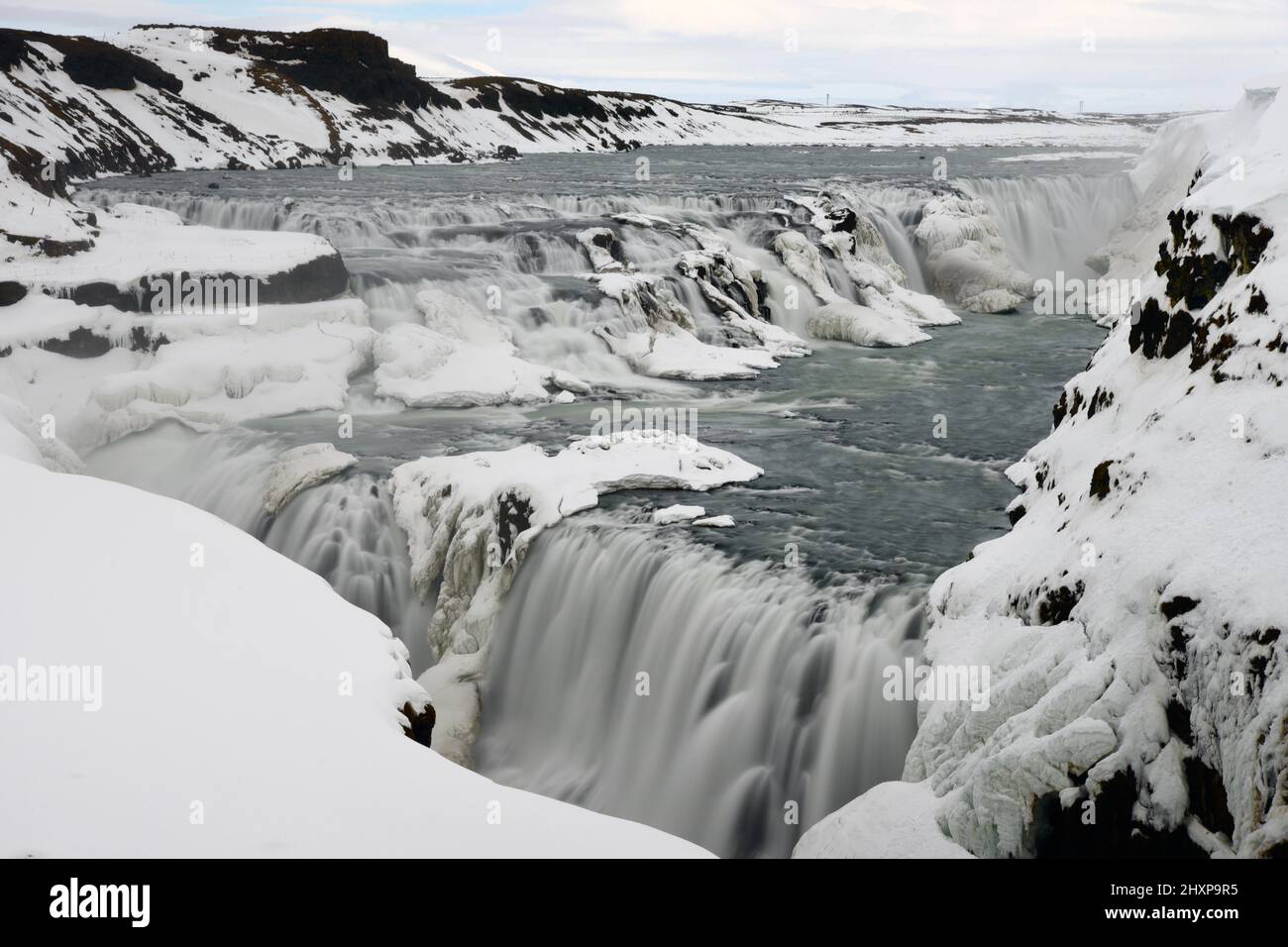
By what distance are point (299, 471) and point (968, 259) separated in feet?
62.6

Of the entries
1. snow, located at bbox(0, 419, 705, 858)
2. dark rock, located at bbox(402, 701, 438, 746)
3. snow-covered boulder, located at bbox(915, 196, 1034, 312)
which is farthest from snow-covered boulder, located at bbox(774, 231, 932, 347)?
dark rock, located at bbox(402, 701, 438, 746)

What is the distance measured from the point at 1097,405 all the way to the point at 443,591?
6811 millimetres

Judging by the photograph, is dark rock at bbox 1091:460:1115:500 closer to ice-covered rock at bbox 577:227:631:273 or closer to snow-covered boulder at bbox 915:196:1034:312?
ice-covered rock at bbox 577:227:631:273

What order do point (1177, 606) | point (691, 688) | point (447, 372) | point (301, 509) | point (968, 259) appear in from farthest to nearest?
point (968, 259), point (447, 372), point (301, 509), point (691, 688), point (1177, 606)

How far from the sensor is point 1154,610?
6055mm

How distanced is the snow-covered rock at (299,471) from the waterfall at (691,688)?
12.1 feet

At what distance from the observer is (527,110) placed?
68.8 metres

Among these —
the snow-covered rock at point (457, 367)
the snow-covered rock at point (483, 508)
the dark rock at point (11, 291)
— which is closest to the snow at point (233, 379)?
the snow-covered rock at point (457, 367)

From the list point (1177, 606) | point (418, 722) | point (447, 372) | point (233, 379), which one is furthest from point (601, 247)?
point (1177, 606)

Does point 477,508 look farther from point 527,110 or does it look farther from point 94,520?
point 527,110

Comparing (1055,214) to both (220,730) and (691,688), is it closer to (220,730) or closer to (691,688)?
(691,688)

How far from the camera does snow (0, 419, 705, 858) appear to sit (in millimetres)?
4723

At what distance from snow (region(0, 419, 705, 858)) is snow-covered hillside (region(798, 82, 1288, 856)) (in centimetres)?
224
